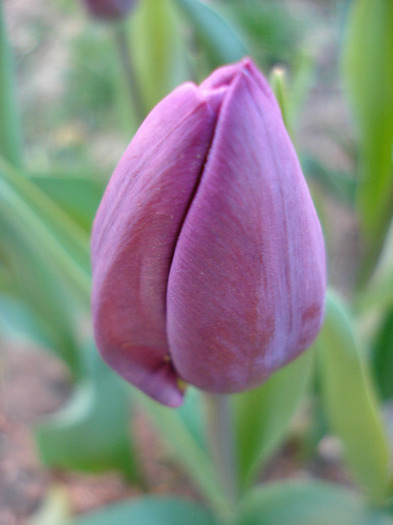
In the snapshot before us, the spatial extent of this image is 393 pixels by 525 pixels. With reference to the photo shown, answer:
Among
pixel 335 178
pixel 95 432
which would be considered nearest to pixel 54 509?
pixel 95 432

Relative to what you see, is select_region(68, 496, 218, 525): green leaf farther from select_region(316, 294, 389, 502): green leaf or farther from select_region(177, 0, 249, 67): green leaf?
select_region(177, 0, 249, 67): green leaf

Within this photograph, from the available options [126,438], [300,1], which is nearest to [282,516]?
[126,438]

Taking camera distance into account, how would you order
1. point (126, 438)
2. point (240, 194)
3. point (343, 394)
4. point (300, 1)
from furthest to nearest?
point (300, 1)
point (126, 438)
point (343, 394)
point (240, 194)

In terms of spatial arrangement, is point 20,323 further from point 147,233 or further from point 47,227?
point 147,233

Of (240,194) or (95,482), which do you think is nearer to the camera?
(240,194)

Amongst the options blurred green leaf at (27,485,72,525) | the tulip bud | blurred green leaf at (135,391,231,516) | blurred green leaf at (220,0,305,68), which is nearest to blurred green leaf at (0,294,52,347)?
blurred green leaf at (27,485,72,525)

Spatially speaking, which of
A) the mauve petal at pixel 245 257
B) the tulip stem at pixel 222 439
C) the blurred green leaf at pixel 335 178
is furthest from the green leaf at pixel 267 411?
the blurred green leaf at pixel 335 178

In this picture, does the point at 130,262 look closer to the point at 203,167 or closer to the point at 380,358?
the point at 203,167
